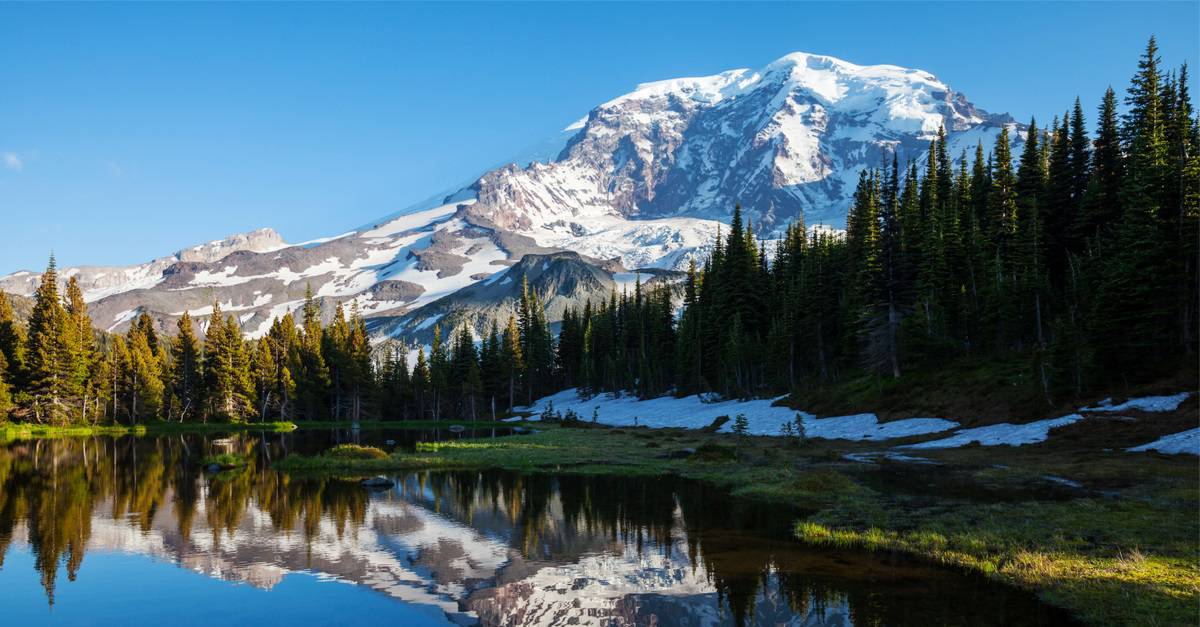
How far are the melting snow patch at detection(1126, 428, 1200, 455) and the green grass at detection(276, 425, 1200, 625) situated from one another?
1.49m

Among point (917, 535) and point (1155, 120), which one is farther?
point (1155, 120)

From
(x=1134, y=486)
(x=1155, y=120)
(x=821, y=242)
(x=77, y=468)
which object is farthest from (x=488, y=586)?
(x=821, y=242)

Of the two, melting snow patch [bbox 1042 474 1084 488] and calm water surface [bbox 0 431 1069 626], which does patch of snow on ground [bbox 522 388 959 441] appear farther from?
calm water surface [bbox 0 431 1069 626]

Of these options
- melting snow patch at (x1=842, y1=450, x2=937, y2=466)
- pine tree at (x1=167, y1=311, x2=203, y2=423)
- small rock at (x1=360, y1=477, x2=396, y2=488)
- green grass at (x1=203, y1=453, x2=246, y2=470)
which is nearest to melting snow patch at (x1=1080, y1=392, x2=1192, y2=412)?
melting snow patch at (x1=842, y1=450, x2=937, y2=466)

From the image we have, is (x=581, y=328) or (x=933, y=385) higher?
(x=581, y=328)

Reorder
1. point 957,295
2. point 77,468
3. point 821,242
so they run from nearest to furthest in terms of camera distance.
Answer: point 77,468
point 957,295
point 821,242

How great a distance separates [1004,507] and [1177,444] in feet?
53.5

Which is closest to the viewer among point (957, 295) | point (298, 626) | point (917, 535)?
point (298, 626)

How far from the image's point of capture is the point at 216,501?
2897 cm

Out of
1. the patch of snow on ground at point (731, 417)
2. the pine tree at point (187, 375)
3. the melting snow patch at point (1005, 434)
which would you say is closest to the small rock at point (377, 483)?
the melting snow patch at point (1005, 434)

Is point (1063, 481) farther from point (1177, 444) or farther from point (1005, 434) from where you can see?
point (1005, 434)

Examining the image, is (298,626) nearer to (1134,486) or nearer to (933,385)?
(1134,486)

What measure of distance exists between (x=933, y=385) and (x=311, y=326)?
101 metres

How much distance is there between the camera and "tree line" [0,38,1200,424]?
43469mm
